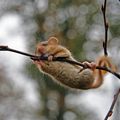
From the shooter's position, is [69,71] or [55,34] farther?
[55,34]

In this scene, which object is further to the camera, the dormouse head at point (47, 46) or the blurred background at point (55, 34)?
the blurred background at point (55, 34)

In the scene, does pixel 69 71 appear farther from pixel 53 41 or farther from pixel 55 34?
pixel 55 34

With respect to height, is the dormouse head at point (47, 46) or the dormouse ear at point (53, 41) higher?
the dormouse ear at point (53, 41)

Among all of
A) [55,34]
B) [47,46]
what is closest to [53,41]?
[47,46]

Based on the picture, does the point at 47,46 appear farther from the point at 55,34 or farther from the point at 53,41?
the point at 55,34

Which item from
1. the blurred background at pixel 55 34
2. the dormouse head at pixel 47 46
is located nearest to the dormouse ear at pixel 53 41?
the dormouse head at pixel 47 46

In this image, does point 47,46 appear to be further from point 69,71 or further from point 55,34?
point 55,34

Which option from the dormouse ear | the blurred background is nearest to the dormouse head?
the dormouse ear

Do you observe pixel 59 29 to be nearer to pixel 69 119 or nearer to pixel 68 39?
pixel 68 39

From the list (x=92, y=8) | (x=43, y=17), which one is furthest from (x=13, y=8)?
(x=92, y=8)

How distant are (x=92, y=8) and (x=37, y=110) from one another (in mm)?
1486

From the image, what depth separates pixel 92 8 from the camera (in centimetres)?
719

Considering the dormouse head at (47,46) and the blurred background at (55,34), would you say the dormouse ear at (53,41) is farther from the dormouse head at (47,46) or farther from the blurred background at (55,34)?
the blurred background at (55,34)

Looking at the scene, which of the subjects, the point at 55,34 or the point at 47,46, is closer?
the point at 47,46
